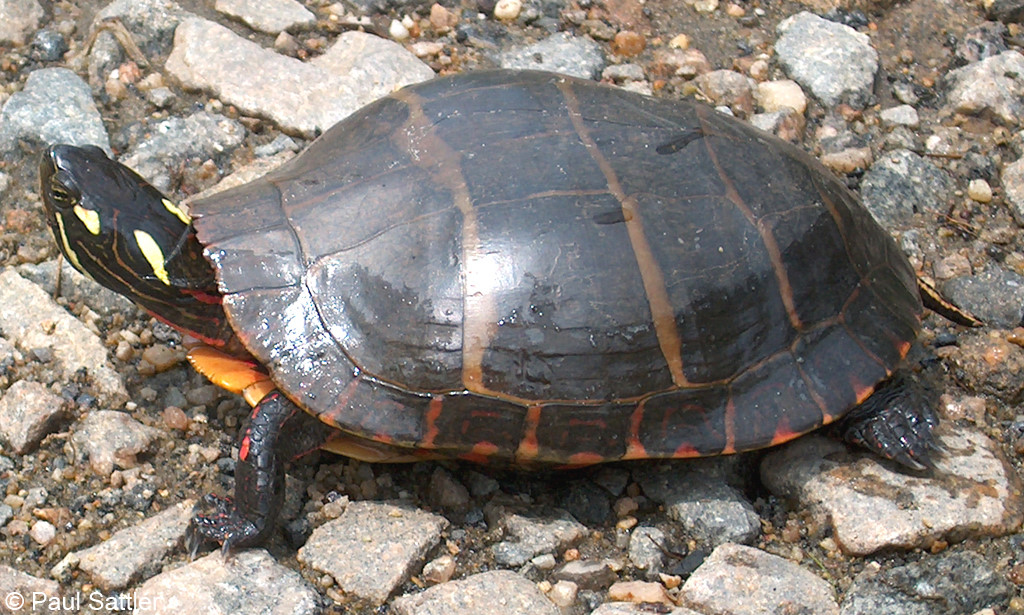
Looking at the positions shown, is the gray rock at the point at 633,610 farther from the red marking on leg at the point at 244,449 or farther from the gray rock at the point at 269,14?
the gray rock at the point at 269,14

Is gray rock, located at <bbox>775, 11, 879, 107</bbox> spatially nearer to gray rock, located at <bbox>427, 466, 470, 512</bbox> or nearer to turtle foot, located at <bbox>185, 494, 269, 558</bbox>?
gray rock, located at <bbox>427, 466, 470, 512</bbox>

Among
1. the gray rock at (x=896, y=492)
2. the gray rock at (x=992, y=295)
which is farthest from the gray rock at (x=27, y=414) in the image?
the gray rock at (x=992, y=295)

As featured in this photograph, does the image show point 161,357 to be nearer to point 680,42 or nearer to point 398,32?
point 398,32

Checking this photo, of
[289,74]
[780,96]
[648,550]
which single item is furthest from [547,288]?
[780,96]

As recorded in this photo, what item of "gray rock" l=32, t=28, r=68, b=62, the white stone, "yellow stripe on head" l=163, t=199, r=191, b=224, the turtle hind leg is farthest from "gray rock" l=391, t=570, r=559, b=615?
"gray rock" l=32, t=28, r=68, b=62

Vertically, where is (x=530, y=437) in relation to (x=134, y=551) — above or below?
above

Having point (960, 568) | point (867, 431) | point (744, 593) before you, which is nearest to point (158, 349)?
point (744, 593)

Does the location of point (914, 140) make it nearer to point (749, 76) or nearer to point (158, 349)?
point (749, 76)
